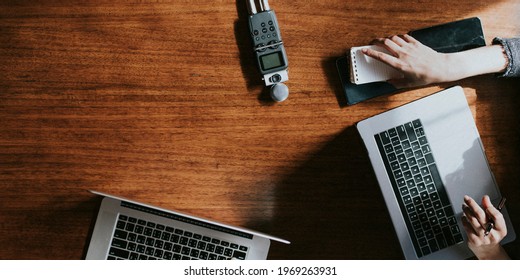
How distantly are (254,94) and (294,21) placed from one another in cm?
19

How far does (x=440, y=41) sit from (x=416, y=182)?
1.10ft

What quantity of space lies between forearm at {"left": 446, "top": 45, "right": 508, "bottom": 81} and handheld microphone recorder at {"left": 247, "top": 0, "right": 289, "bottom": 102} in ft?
1.26

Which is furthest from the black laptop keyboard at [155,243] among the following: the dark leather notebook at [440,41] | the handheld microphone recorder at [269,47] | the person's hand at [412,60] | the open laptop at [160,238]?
the person's hand at [412,60]

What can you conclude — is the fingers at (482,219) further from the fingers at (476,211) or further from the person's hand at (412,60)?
the person's hand at (412,60)

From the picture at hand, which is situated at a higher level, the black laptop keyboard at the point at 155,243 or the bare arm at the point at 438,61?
the bare arm at the point at 438,61

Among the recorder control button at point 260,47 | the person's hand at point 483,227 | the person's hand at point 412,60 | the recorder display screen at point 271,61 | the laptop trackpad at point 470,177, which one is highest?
the person's hand at point 412,60

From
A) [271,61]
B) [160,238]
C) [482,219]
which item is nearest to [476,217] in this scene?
[482,219]

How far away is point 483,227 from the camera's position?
4.16ft

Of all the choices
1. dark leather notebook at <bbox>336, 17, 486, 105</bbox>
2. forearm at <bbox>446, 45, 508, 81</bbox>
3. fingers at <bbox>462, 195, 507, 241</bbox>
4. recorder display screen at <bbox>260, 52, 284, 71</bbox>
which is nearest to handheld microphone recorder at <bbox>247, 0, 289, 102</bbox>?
recorder display screen at <bbox>260, 52, 284, 71</bbox>

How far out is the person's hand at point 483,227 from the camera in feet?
4.15

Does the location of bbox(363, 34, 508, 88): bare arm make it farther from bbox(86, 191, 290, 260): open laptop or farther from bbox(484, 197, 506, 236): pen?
bbox(86, 191, 290, 260): open laptop

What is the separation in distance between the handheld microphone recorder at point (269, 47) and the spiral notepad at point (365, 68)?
0.51 ft

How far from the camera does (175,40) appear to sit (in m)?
1.31

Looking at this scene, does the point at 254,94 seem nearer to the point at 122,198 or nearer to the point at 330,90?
the point at 330,90
